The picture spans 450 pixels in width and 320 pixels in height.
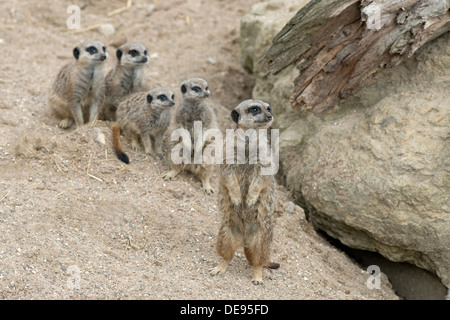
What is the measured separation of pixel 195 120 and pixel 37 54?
7.23 ft

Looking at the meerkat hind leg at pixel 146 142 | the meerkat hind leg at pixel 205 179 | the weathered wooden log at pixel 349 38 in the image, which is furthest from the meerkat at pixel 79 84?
the weathered wooden log at pixel 349 38

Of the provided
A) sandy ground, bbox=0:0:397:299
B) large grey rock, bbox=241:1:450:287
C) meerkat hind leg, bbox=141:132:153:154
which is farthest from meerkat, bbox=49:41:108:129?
large grey rock, bbox=241:1:450:287

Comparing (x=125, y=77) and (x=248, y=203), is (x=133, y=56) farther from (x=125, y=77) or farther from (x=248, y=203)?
(x=248, y=203)

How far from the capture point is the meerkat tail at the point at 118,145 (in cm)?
450

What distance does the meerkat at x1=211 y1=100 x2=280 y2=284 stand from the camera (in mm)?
3367

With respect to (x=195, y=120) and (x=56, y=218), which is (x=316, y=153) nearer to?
(x=195, y=120)

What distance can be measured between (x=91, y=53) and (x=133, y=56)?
0.37 metres

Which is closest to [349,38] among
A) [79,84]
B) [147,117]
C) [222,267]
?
[222,267]

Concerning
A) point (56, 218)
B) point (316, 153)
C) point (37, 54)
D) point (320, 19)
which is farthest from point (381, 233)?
point (37, 54)

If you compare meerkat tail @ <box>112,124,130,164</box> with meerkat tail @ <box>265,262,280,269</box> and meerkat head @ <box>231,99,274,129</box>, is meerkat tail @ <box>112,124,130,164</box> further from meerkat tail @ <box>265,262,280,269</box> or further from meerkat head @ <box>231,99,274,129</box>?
meerkat tail @ <box>265,262,280,269</box>

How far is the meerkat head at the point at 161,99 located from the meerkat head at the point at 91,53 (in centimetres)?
57

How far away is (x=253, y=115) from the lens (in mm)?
3379

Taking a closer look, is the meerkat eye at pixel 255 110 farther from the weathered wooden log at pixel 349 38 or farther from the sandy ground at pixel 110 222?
the sandy ground at pixel 110 222

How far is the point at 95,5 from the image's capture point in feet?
23.8
